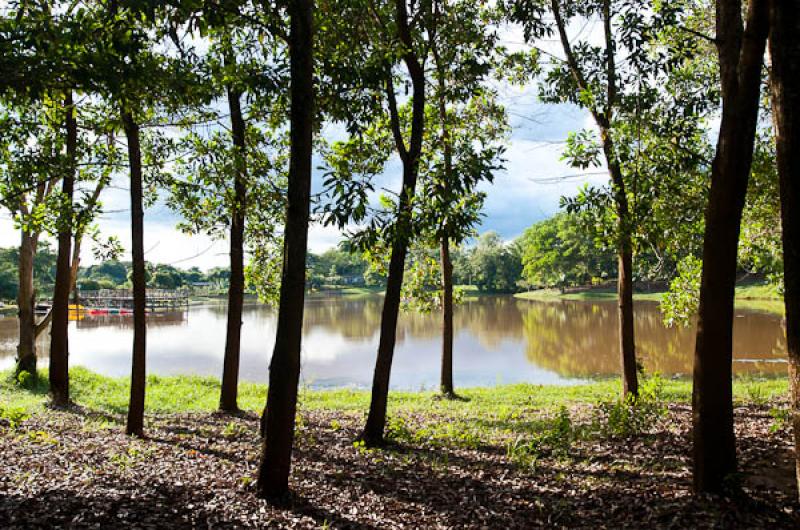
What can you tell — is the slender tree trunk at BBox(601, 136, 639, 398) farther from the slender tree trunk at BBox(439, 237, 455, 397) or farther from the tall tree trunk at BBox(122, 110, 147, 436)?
the tall tree trunk at BBox(122, 110, 147, 436)

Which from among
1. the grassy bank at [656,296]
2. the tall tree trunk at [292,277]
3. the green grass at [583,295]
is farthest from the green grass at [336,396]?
the green grass at [583,295]

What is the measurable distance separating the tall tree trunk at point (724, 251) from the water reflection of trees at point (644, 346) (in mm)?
8857

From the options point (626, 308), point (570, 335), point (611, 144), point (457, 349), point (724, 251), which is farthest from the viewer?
point (570, 335)

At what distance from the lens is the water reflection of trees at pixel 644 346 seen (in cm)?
1748

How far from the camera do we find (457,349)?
902 inches

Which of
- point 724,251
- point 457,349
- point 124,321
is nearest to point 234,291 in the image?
point 724,251

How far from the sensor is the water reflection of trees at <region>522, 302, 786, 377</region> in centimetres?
1748

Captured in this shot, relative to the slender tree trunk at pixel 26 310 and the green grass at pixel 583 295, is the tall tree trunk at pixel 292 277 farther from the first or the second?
the green grass at pixel 583 295

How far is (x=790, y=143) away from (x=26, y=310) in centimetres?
1595

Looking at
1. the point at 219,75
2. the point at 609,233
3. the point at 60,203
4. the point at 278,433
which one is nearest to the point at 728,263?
the point at 609,233

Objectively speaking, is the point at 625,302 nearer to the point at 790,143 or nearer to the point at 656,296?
the point at 790,143

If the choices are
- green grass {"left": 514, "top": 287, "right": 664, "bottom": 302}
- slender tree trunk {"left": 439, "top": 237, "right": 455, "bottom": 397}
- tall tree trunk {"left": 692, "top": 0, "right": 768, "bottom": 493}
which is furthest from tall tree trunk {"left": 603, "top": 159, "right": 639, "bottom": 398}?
green grass {"left": 514, "top": 287, "right": 664, "bottom": 302}

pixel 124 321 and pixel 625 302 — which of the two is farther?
pixel 124 321

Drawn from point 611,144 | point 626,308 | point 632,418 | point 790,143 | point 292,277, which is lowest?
point 632,418
